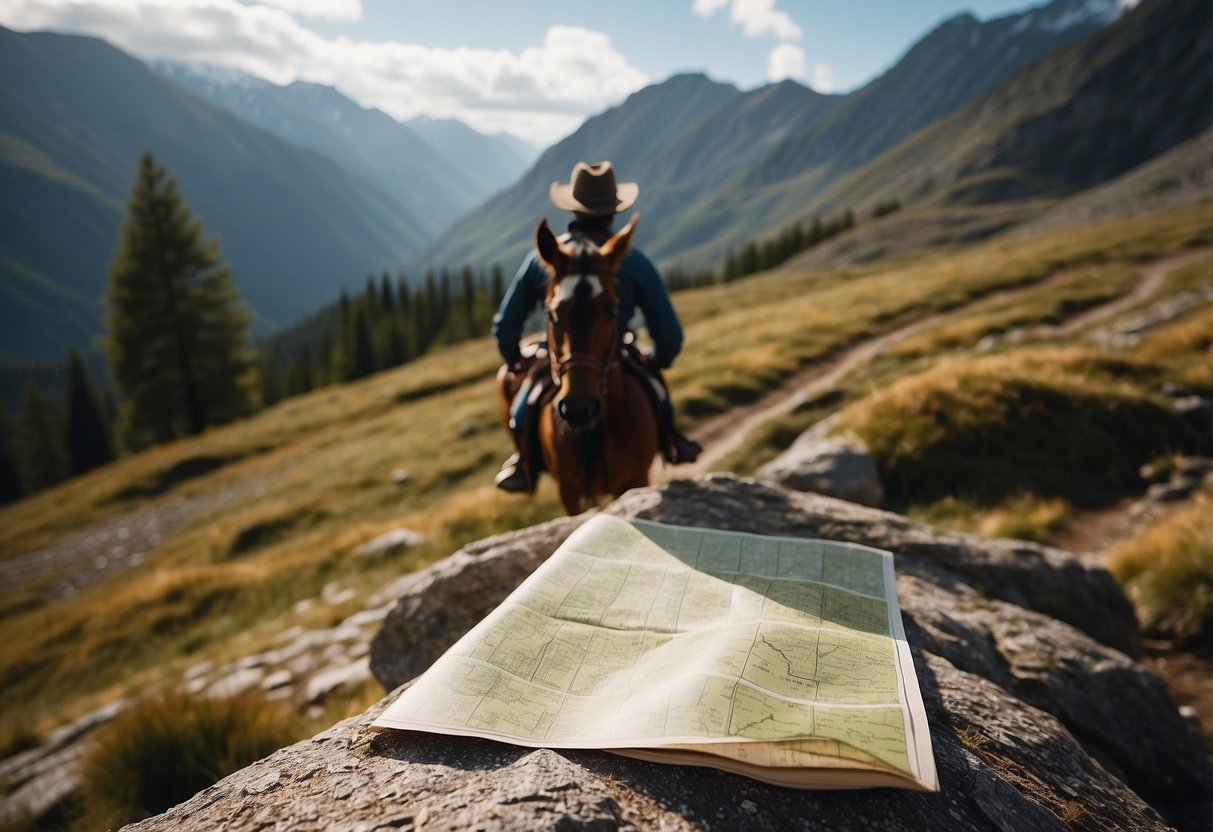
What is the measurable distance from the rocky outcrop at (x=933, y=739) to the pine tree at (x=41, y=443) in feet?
253

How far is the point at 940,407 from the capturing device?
369 inches

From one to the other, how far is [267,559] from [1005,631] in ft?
43.0

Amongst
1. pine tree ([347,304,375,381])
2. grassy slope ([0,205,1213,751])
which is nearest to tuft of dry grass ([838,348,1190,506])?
grassy slope ([0,205,1213,751])

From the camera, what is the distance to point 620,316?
570 centimetres

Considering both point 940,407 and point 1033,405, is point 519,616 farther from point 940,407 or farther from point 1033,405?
point 1033,405

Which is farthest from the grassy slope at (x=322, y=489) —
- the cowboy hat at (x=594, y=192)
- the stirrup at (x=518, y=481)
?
the cowboy hat at (x=594, y=192)

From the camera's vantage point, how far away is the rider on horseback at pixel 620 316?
5.75 metres

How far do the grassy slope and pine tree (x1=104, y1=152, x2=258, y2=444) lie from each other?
5741 millimetres

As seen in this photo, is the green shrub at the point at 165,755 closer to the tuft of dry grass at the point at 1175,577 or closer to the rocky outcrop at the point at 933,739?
the rocky outcrop at the point at 933,739

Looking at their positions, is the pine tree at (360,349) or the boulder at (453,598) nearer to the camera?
the boulder at (453,598)

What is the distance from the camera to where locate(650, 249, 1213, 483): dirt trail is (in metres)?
12.3

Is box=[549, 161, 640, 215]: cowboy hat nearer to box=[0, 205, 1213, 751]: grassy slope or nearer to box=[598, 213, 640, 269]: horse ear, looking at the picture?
box=[598, 213, 640, 269]: horse ear

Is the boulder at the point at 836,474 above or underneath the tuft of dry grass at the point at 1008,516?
above

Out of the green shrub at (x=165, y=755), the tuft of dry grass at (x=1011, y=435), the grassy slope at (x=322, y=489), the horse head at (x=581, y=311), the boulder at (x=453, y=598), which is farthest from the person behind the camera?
the grassy slope at (x=322, y=489)
